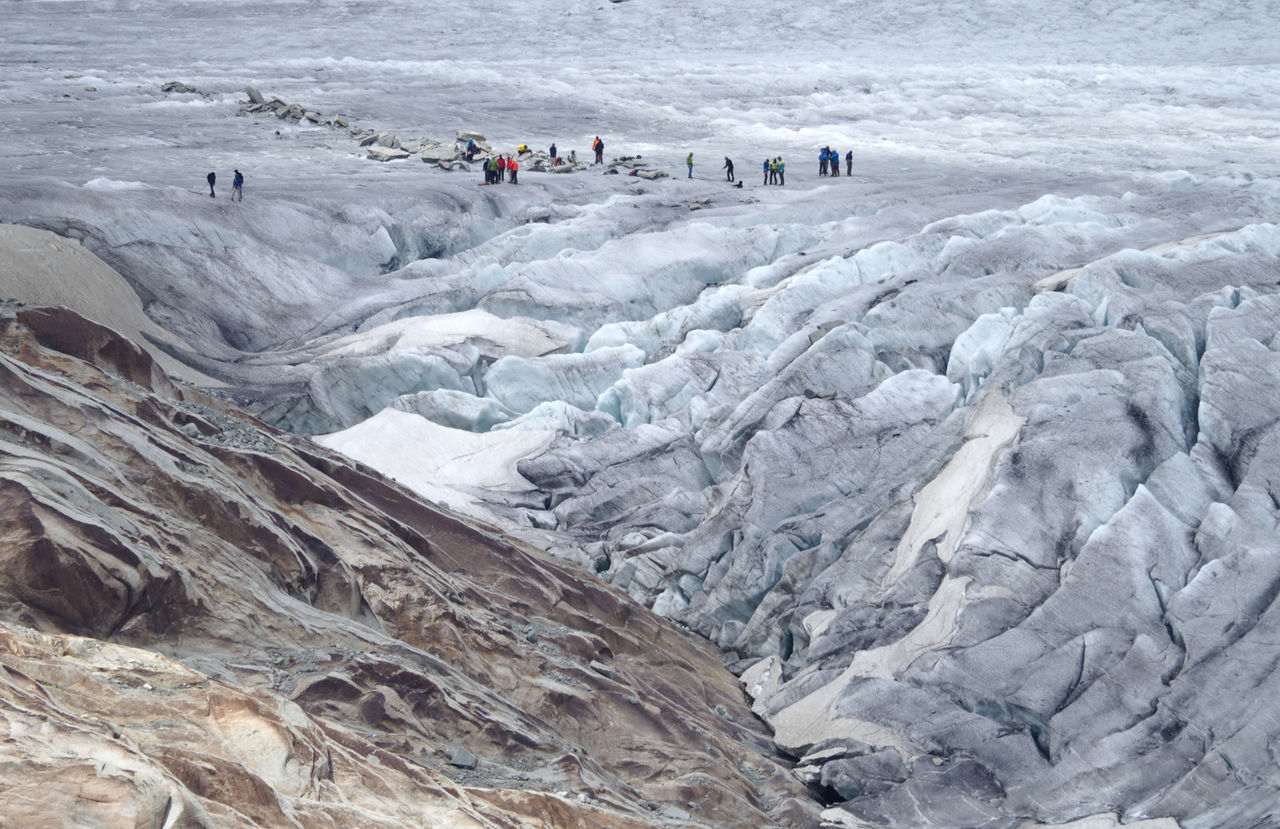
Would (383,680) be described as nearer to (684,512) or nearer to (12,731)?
(12,731)

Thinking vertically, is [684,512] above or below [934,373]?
below

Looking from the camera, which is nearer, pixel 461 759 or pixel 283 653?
pixel 461 759

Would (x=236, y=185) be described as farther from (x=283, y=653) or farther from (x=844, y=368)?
(x=283, y=653)

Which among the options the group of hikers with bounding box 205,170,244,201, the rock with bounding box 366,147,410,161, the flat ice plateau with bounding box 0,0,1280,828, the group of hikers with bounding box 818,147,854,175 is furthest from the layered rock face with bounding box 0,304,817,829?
the rock with bounding box 366,147,410,161

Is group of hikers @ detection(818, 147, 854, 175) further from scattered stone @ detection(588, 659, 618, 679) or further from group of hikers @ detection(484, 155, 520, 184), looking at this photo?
scattered stone @ detection(588, 659, 618, 679)

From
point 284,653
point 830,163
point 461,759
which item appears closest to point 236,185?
point 830,163

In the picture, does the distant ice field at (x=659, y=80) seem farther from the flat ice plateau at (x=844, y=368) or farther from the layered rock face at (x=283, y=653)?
the layered rock face at (x=283, y=653)

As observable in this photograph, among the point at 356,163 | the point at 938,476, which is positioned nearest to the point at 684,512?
the point at 938,476
